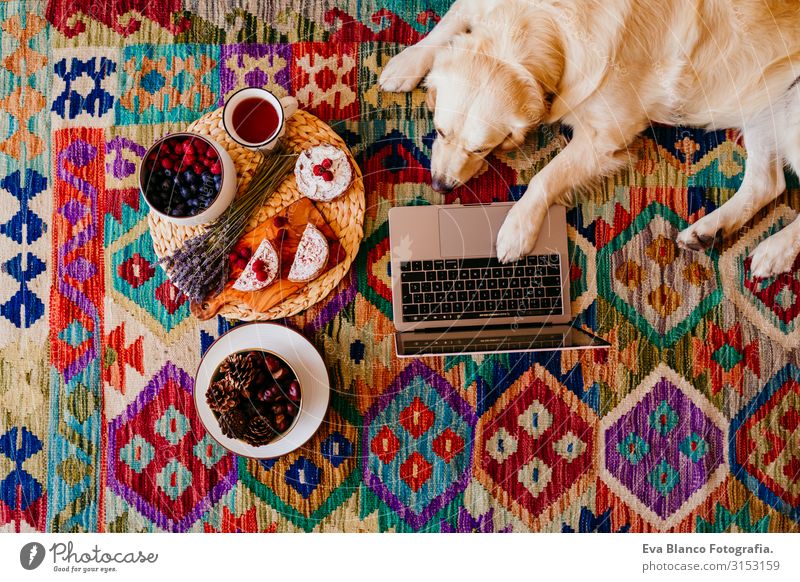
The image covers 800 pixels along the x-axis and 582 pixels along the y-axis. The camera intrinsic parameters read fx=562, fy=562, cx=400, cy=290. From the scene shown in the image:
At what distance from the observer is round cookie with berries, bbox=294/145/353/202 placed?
1.19 metres

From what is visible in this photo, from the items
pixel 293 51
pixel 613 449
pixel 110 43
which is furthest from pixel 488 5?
pixel 613 449

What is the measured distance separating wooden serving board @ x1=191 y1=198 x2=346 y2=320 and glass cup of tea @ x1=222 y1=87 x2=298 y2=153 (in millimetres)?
146

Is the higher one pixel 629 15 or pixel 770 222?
pixel 629 15

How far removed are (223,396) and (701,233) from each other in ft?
3.58

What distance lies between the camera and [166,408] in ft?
4.21

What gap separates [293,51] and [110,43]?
425 mm

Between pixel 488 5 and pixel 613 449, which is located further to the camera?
pixel 613 449

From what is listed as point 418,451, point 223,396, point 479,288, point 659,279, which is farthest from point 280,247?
point 659,279

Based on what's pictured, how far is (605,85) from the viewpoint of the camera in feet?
3.74

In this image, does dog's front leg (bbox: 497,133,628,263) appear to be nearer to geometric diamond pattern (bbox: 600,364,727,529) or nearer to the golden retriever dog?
the golden retriever dog

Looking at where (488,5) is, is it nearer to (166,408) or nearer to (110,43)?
(110,43)

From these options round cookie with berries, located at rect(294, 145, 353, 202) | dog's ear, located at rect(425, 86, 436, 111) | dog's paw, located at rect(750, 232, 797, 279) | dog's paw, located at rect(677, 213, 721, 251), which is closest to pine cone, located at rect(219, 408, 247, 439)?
round cookie with berries, located at rect(294, 145, 353, 202)

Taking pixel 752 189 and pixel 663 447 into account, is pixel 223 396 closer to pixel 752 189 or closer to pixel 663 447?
pixel 663 447
